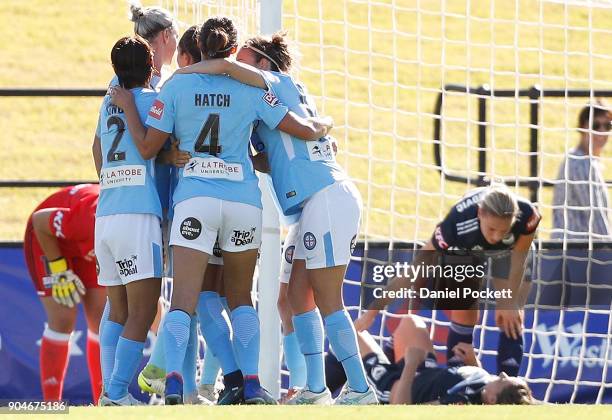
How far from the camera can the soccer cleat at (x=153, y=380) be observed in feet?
19.0

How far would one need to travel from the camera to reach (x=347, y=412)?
518cm

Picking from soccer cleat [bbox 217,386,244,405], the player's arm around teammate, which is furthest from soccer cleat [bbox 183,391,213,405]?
the player's arm around teammate

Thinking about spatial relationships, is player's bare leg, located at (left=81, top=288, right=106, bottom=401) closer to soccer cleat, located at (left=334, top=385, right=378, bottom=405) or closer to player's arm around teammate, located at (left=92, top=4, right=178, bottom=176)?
player's arm around teammate, located at (left=92, top=4, right=178, bottom=176)

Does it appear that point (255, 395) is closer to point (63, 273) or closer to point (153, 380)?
point (153, 380)

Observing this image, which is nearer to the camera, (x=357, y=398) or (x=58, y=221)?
(x=357, y=398)

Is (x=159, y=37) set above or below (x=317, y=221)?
above

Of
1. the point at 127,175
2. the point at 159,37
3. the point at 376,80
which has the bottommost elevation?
the point at 127,175

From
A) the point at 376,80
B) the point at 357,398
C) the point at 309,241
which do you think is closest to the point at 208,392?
the point at 357,398

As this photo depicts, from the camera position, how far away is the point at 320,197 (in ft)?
20.0

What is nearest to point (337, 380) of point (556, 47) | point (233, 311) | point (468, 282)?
point (468, 282)

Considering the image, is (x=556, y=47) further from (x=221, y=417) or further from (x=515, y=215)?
(x=221, y=417)

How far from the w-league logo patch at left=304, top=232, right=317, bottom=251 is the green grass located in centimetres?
639

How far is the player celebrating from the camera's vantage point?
24.9ft

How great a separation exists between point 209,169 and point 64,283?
2.30 m
